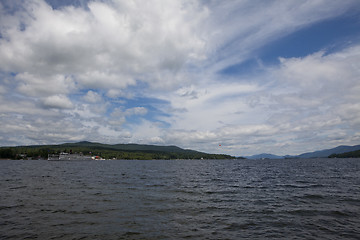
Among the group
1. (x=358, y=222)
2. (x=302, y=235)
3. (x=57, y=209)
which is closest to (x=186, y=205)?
(x=302, y=235)

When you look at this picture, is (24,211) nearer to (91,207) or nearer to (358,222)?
(91,207)

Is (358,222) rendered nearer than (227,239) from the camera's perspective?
No

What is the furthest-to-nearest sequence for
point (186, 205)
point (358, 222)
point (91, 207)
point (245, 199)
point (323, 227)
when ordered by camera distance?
point (245, 199)
point (186, 205)
point (91, 207)
point (358, 222)
point (323, 227)

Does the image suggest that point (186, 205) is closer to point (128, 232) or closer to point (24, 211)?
point (128, 232)

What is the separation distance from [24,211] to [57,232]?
915 centimetres

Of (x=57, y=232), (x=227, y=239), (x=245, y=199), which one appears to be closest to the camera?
(x=227, y=239)

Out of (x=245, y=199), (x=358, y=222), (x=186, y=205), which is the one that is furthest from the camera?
(x=245, y=199)

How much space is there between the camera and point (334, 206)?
86.4 feet

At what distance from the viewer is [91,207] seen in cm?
2470

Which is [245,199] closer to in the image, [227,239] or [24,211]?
[227,239]

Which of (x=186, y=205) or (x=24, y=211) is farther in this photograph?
(x=186, y=205)

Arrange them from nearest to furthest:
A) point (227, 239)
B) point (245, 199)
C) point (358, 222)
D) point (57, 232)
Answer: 1. point (227, 239)
2. point (57, 232)
3. point (358, 222)
4. point (245, 199)

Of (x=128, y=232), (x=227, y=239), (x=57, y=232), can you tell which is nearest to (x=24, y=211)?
(x=57, y=232)

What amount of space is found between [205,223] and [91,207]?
13.5 m
